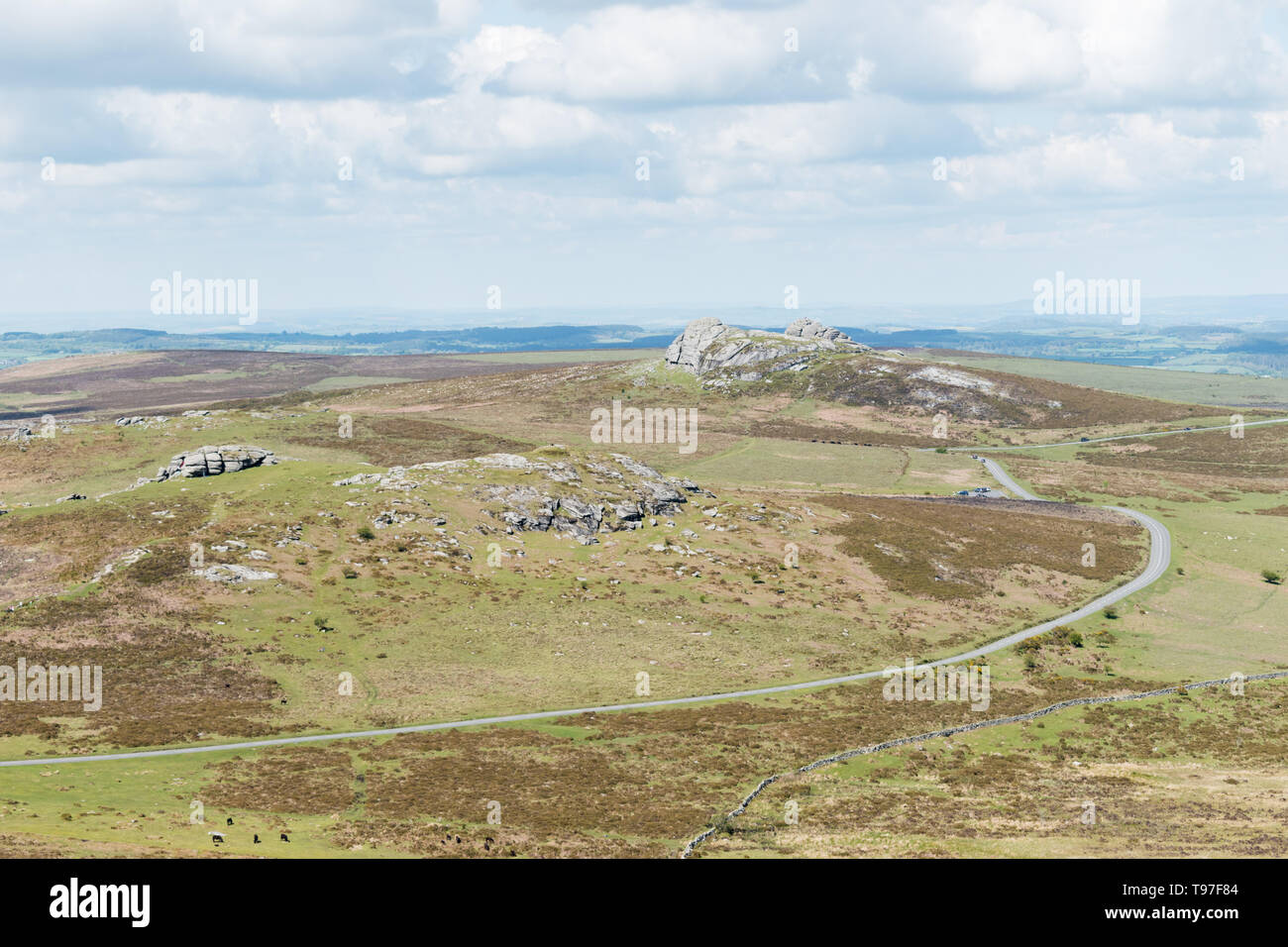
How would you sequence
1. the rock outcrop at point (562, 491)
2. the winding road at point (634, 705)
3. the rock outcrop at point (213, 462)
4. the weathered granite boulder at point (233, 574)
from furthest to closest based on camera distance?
the rock outcrop at point (213, 462), the rock outcrop at point (562, 491), the weathered granite boulder at point (233, 574), the winding road at point (634, 705)

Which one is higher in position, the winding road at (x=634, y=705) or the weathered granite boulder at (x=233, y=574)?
the weathered granite boulder at (x=233, y=574)

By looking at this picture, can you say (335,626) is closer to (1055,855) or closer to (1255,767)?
(1055,855)

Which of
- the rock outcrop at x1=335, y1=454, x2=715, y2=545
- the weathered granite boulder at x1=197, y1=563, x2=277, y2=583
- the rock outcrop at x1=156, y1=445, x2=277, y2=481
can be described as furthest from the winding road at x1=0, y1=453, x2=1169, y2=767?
the rock outcrop at x1=156, y1=445, x2=277, y2=481

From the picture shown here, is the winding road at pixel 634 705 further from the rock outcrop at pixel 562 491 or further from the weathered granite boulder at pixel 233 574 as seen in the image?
the rock outcrop at pixel 562 491

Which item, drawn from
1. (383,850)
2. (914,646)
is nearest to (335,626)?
(383,850)

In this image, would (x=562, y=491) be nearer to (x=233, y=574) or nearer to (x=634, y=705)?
(x=233, y=574)

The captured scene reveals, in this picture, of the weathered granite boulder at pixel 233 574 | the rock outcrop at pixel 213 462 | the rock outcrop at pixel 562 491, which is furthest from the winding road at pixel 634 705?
the rock outcrop at pixel 213 462

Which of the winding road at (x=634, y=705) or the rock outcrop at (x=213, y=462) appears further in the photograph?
the rock outcrop at (x=213, y=462)

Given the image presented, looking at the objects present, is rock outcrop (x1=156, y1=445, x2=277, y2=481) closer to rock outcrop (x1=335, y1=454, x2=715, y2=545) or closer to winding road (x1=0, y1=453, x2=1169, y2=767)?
rock outcrop (x1=335, y1=454, x2=715, y2=545)
